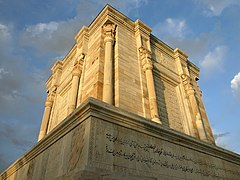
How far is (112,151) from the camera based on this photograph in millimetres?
4738

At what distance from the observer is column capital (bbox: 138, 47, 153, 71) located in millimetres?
11445

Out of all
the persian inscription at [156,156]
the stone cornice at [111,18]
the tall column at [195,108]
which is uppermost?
the stone cornice at [111,18]

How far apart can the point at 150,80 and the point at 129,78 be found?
1.29m

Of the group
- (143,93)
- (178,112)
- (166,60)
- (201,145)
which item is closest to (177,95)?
(178,112)

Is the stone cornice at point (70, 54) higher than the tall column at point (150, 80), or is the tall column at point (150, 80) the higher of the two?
the stone cornice at point (70, 54)

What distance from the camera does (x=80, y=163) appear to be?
431 cm

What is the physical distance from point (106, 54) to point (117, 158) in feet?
21.0

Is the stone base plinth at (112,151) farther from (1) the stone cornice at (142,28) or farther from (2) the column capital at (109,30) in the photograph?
(1) the stone cornice at (142,28)

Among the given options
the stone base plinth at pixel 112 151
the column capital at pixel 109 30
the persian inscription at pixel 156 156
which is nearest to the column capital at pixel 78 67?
the column capital at pixel 109 30

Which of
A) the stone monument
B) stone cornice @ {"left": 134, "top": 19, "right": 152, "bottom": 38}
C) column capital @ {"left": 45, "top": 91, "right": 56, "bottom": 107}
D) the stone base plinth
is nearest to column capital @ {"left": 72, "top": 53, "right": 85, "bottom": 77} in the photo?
the stone monument

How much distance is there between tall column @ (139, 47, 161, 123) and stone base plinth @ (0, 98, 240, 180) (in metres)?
3.03

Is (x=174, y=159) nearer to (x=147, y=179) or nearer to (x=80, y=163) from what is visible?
(x=147, y=179)

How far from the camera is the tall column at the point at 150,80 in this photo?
9836 millimetres

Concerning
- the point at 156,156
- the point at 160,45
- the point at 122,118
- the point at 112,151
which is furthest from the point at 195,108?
the point at 112,151
